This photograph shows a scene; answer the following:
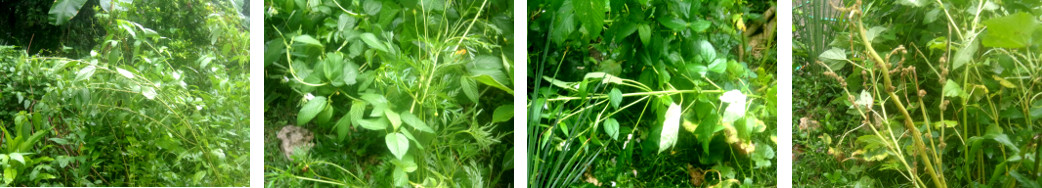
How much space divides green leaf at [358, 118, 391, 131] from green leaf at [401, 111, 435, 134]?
0.05 meters

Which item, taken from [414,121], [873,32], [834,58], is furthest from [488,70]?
[873,32]

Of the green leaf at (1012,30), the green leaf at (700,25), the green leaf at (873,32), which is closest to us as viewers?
the green leaf at (1012,30)

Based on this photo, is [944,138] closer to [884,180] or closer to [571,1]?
[884,180]

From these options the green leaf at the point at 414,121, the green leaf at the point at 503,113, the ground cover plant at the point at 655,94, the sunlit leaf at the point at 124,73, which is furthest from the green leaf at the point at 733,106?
the sunlit leaf at the point at 124,73

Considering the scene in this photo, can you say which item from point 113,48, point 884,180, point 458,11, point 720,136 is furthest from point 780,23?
point 113,48

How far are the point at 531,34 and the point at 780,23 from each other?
697mm

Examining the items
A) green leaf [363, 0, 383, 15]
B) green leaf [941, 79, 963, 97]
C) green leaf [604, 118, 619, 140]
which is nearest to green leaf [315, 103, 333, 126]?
green leaf [363, 0, 383, 15]

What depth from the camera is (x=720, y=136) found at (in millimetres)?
2309

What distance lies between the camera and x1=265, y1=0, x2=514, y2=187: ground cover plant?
2094mm

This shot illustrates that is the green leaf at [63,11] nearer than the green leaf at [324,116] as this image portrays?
No

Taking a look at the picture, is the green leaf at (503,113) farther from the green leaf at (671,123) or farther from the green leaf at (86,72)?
the green leaf at (86,72)

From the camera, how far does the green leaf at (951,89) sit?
6.88ft

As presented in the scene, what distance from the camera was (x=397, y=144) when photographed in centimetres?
209

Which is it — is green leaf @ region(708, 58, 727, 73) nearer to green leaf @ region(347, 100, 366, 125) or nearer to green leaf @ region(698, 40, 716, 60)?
green leaf @ region(698, 40, 716, 60)
